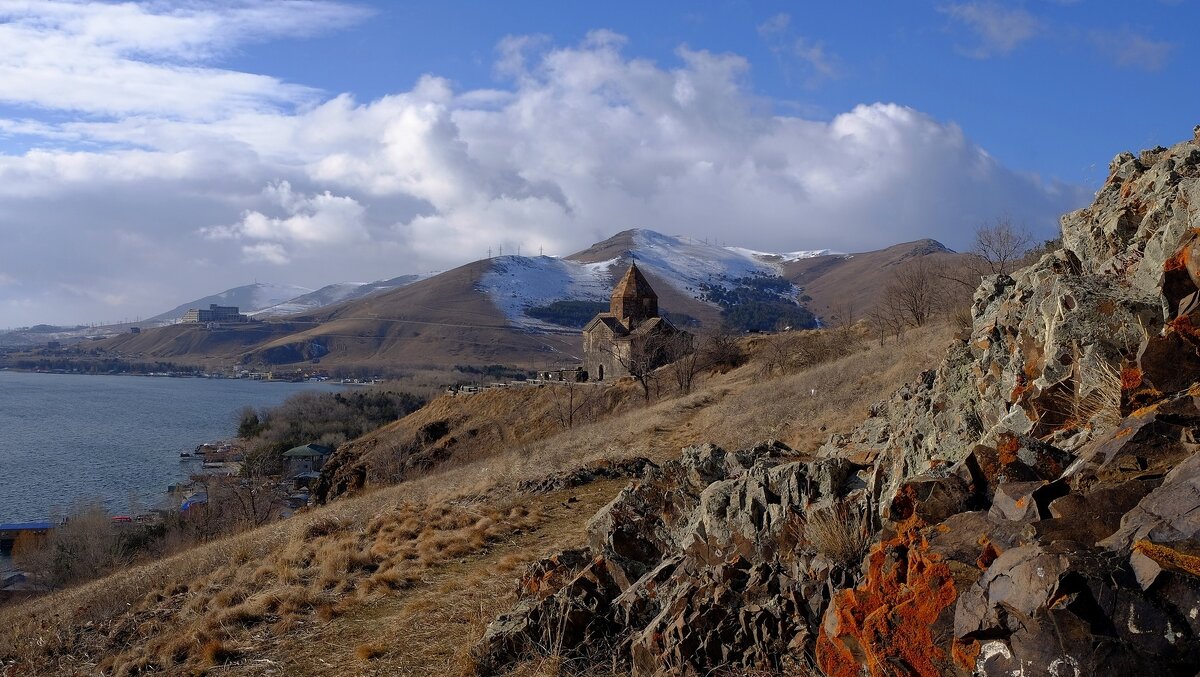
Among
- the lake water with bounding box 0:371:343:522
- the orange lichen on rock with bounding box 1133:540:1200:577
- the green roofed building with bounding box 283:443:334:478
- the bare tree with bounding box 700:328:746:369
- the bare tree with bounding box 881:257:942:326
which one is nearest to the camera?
the orange lichen on rock with bounding box 1133:540:1200:577

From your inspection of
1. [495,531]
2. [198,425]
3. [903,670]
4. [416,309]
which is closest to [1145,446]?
[903,670]

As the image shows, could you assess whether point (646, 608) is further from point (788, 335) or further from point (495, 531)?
point (788, 335)

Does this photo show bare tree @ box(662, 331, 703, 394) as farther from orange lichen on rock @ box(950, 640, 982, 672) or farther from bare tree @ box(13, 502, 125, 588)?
orange lichen on rock @ box(950, 640, 982, 672)

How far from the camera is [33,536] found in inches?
1092

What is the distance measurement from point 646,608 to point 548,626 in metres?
0.69

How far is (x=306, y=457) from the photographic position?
4766 cm

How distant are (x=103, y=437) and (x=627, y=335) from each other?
43342 mm

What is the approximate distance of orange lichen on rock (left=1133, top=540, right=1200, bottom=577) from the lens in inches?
101

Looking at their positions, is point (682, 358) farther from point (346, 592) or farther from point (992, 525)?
point (992, 525)

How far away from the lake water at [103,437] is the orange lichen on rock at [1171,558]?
37933 mm

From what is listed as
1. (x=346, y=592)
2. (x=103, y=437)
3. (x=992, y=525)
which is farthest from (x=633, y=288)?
(x=992, y=525)

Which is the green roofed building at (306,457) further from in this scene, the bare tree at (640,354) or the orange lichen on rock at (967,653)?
the orange lichen on rock at (967,653)

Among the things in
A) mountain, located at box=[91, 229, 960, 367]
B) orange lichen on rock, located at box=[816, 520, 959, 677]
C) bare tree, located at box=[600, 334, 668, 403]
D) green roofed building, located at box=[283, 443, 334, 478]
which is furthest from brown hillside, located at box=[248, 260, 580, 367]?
orange lichen on rock, located at box=[816, 520, 959, 677]

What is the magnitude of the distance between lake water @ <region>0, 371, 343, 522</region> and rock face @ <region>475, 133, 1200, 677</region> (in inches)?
1379
